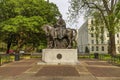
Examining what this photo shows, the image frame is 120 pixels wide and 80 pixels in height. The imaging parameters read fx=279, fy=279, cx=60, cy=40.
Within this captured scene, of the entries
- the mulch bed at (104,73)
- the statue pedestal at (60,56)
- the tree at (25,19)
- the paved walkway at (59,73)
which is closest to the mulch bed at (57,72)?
the paved walkway at (59,73)

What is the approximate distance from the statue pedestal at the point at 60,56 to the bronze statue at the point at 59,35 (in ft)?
3.84

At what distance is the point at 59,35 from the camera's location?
30.8m

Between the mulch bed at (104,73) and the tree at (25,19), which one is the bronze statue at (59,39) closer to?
the mulch bed at (104,73)

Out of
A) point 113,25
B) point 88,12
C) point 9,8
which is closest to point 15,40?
point 9,8

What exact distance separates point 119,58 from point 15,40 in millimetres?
32000

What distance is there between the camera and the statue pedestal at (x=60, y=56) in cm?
2974

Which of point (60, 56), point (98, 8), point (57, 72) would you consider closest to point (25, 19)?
point (98, 8)

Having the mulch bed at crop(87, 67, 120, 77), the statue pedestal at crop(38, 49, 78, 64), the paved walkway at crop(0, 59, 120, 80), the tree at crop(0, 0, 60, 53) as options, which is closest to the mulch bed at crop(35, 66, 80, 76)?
the paved walkway at crop(0, 59, 120, 80)

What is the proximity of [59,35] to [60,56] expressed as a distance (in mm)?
2460

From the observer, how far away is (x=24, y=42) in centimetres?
5778

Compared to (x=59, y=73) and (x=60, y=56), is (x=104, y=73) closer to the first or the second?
(x=59, y=73)

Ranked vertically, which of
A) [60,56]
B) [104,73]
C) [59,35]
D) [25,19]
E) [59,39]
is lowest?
[104,73]

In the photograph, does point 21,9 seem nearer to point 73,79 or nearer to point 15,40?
point 15,40

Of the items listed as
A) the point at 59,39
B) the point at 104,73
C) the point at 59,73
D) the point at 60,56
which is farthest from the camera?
the point at 59,39
